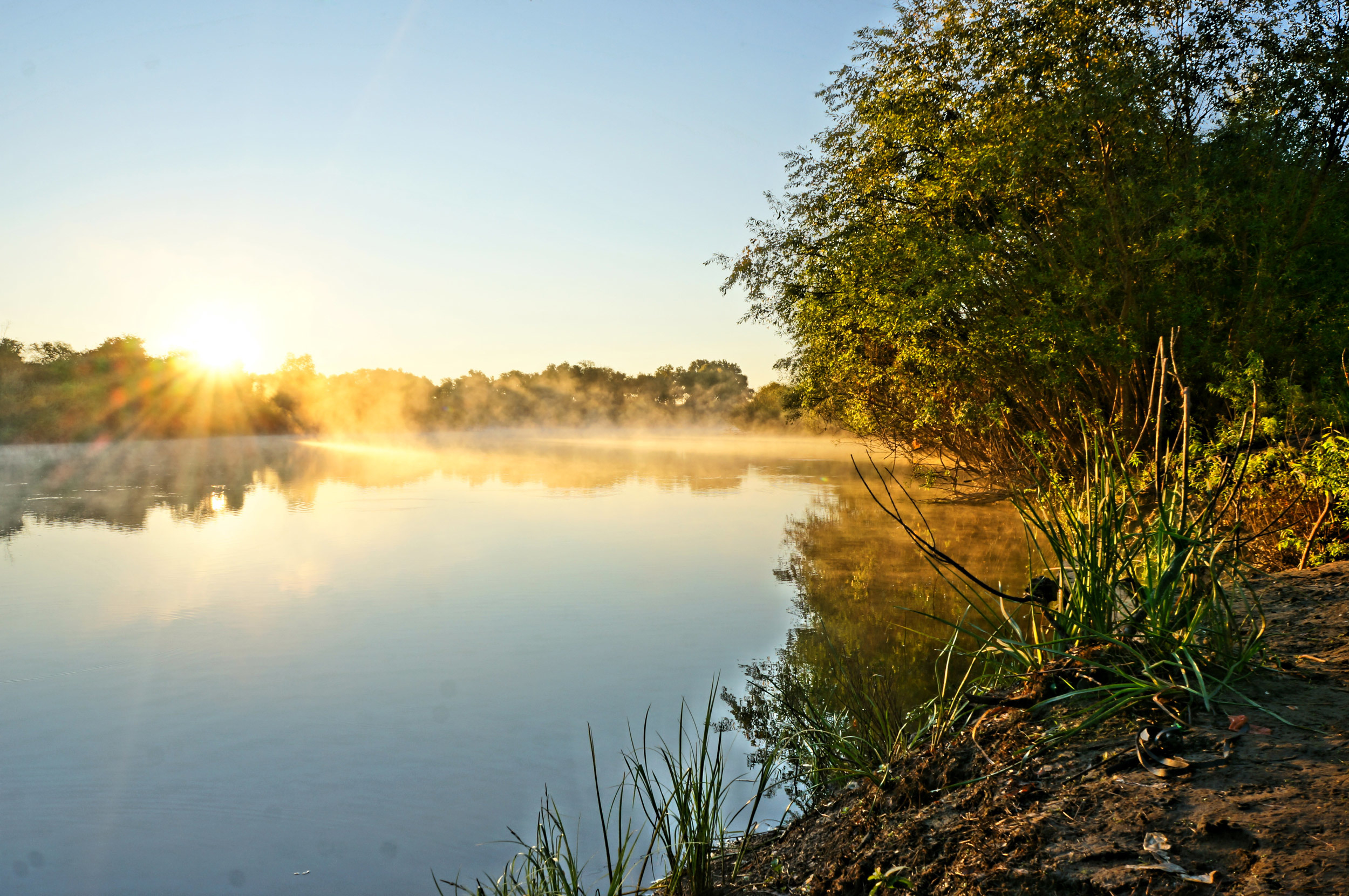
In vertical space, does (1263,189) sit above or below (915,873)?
above

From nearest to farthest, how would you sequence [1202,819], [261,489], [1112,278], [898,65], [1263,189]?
[1202,819], [1263,189], [1112,278], [898,65], [261,489]

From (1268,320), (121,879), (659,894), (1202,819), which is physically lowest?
(121,879)

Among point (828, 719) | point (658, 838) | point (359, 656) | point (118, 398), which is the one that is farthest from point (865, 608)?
point (118, 398)

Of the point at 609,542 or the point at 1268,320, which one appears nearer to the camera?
the point at 1268,320

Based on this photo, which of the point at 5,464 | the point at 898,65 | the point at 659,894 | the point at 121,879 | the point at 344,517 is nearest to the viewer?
the point at 659,894

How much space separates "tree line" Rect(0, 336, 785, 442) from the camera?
41.5 m

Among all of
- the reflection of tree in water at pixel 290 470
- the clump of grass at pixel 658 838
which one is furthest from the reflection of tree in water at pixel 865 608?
the reflection of tree in water at pixel 290 470

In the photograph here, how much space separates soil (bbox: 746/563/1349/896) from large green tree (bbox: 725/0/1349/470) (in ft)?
17.5

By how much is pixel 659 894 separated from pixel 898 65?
11554mm

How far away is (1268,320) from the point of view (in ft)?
24.3

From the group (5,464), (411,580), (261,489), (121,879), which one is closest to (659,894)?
(121,879)

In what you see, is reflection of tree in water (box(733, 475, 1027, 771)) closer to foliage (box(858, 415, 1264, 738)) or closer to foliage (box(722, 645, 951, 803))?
foliage (box(722, 645, 951, 803))

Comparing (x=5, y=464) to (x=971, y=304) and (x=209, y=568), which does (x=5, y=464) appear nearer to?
(x=209, y=568)

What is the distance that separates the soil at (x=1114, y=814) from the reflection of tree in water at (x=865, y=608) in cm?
55
